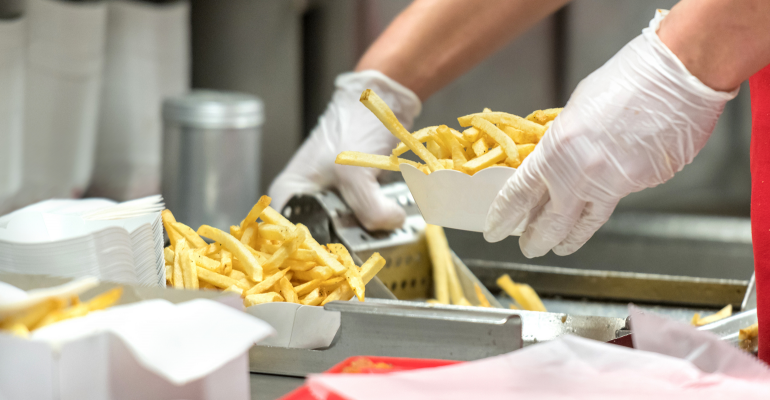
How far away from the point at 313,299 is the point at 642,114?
604 mm

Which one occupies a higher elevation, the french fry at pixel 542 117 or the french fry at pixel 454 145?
the french fry at pixel 542 117

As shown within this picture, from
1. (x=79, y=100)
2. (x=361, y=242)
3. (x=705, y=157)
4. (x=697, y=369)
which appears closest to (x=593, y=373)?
(x=697, y=369)

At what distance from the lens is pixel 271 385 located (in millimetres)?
914

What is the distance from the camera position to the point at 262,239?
1176 millimetres

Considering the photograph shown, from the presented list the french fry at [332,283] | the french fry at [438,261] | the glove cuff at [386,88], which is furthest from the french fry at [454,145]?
the glove cuff at [386,88]

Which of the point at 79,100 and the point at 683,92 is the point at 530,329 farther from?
the point at 79,100

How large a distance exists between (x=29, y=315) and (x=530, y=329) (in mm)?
701

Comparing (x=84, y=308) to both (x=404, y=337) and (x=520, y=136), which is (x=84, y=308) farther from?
(x=520, y=136)

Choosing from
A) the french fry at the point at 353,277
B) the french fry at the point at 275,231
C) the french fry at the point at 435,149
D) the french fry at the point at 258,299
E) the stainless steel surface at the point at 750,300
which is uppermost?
the french fry at the point at 435,149

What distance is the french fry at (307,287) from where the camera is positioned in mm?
1066

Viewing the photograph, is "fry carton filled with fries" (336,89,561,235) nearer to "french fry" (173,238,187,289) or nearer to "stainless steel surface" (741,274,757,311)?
"french fry" (173,238,187,289)

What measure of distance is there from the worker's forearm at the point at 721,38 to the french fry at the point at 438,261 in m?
0.81

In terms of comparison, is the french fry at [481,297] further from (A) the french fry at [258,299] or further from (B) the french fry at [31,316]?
(B) the french fry at [31,316]

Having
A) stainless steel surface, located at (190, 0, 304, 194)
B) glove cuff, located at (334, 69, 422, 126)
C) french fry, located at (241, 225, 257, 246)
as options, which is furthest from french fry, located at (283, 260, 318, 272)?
stainless steel surface, located at (190, 0, 304, 194)
